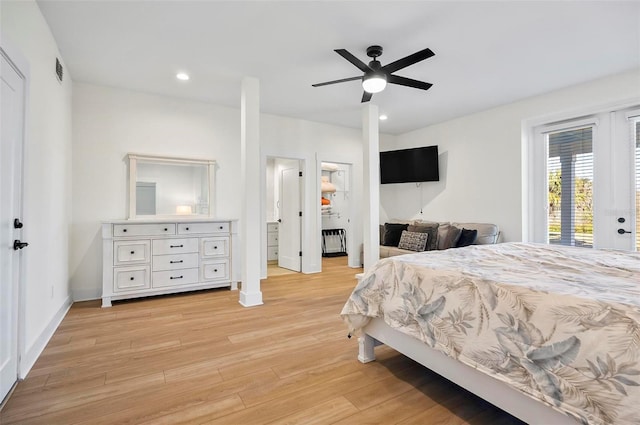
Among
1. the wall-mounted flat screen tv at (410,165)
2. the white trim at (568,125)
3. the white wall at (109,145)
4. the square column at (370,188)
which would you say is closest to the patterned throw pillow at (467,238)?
the square column at (370,188)

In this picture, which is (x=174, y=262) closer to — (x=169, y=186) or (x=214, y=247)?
(x=214, y=247)

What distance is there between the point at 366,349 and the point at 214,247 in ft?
8.46

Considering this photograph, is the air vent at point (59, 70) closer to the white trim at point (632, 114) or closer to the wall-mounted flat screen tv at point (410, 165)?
the wall-mounted flat screen tv at point (410, 165)

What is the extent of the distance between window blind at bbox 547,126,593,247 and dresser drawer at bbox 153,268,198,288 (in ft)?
15.7

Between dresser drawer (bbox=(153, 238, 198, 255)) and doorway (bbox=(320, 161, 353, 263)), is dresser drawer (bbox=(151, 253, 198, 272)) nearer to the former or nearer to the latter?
dresser drawer (bbox=(153, 238, 198, 255))

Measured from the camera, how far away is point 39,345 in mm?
2346

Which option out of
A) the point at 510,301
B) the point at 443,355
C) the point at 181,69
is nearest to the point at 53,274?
the point at 181,69

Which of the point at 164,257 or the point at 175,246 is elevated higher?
the point at 175,246

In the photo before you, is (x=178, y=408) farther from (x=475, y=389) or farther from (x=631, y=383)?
(x=631, y=383)

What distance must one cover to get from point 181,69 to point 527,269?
3664 mm

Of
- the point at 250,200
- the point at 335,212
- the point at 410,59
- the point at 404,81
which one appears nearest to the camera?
the point at 410,59

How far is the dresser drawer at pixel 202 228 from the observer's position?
Answer: 3.90 m

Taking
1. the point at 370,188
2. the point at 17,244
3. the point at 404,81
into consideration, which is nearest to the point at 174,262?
the point at 17,244

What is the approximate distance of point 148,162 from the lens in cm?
413
